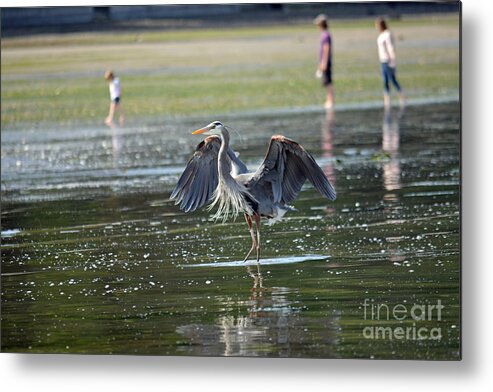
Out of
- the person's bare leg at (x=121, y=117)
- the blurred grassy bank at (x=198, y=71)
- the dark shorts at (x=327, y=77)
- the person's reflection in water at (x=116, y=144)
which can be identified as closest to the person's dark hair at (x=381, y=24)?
the blurred grassy bank at (x=198, y=71)

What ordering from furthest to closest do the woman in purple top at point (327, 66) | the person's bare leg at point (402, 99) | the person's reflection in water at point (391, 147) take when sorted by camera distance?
the person's bare leg at point (402, 99) < the woman in purple top at point (327, 66) < the person's reflection in water at point (391, 147)

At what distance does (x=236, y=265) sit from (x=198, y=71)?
8234 millimetres

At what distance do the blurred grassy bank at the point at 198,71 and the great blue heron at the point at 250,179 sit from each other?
10.4 ft

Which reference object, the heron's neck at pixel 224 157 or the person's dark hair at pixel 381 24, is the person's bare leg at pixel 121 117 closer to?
the person's dark hair at pixel 381 24

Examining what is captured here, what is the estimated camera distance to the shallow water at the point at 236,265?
28.6 ft

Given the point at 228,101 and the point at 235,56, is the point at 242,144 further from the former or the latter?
the point at 235,56

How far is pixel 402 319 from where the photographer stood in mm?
8758

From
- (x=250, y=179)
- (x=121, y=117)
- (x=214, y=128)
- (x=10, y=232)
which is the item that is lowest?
(x=10, y=232)

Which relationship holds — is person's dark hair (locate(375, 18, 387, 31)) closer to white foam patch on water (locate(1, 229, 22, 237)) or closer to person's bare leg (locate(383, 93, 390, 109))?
person's bare leg (locate(383, 93, 390, 109))

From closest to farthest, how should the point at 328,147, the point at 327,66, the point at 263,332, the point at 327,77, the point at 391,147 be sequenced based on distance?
the point at 263,332, the point at 391,147, the point at 328,147, the point at 327,66, the point at 327,77

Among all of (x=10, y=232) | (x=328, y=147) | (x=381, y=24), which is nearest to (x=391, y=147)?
(x=328, y=147)

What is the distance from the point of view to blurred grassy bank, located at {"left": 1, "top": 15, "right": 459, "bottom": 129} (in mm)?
14031

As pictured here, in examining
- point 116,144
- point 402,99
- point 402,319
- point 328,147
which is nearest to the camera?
point 402,319

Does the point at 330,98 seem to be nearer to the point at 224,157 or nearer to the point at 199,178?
the point at 199,178
